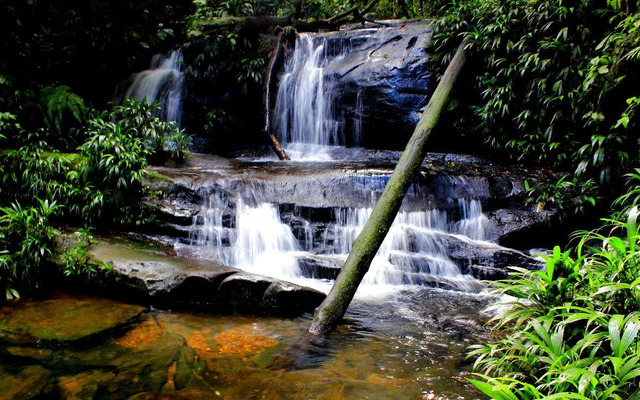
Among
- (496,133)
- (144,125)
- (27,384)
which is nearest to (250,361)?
(27,384)

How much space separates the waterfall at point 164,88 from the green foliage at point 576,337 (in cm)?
987

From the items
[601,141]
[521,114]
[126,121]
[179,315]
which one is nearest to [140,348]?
[179,315]

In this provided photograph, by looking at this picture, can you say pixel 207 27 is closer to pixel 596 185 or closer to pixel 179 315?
pixel 179 315

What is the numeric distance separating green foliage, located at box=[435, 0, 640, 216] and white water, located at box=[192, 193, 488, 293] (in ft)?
6.79

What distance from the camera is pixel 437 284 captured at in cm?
536

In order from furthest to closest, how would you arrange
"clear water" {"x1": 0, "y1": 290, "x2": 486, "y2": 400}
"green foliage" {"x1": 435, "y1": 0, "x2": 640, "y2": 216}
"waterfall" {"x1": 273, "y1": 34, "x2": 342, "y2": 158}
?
"waterfall" {"x1": 273, "y1": 34, "x2": 342, "y2": 158}, "green foliage" {"x1": 435, "y1": 0, "x2": 640, "y2": 216}, "clear water" {"x1": 0, "y1": 290, "x2": 486, "y2": 400}

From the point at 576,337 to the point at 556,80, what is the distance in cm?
590

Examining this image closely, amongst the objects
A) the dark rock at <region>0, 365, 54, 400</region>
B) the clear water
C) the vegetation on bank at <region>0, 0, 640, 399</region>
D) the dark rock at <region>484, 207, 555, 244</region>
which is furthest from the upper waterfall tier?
the dark rock at <region>0, 365, 54, 400</region>

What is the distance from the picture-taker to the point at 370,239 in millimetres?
4148

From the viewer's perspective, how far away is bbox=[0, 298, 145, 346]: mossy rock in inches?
138

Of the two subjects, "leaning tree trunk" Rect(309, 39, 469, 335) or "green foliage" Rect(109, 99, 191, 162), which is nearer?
"leaning tree trunk" Rect(309, 39, 469, 335)

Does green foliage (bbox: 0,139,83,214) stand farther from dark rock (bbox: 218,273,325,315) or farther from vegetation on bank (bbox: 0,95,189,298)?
dark rock (bbox: 218,273,325,315)

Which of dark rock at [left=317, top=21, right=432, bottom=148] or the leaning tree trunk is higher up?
dark rock at [left=317, top=21, right=432, bottom=148]

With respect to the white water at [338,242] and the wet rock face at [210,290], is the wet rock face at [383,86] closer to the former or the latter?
the white water at [338,242]
